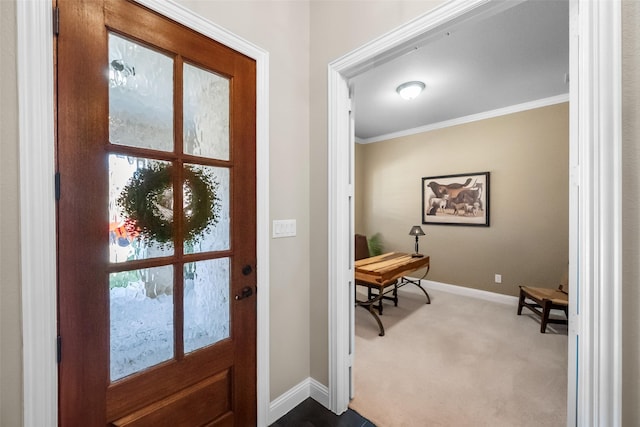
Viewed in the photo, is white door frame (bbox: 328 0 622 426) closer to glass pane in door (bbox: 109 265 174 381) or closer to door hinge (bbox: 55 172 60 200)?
glass pane in door (bbox: 109 265 174 381)

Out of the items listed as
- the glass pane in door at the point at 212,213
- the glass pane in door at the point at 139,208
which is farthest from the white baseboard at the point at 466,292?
the glass pane in door at the point at 139,208

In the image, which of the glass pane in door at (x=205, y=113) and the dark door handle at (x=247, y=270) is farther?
the dark door handle at (x=247, y=270)

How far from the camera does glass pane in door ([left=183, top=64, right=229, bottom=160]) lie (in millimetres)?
1259

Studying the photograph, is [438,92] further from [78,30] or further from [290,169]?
[78,30]

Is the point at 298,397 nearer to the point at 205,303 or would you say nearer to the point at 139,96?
the point at 205,303

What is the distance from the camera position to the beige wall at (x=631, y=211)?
0.78 m

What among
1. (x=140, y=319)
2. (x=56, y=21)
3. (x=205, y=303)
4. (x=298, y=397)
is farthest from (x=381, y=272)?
(x=56, y=21)

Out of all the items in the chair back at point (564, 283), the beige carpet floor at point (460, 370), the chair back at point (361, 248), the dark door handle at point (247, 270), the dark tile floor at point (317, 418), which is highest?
the dark door handle at point (247, 270)

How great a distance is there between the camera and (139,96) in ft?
3.64

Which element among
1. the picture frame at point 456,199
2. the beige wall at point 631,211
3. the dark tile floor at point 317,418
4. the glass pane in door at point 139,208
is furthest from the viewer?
the picture frame at point 456,199

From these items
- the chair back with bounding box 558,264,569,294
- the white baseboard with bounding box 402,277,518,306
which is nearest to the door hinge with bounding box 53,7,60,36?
the chair back with bounding box 558,264,569,294

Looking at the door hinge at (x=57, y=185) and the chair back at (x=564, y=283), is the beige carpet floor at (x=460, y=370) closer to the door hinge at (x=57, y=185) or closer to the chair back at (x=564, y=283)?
the chair back at (x=564, y=283)

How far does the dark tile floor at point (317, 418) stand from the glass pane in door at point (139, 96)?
5.64ft

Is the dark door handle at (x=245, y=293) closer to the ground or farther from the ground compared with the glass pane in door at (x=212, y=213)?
closer to the ground
